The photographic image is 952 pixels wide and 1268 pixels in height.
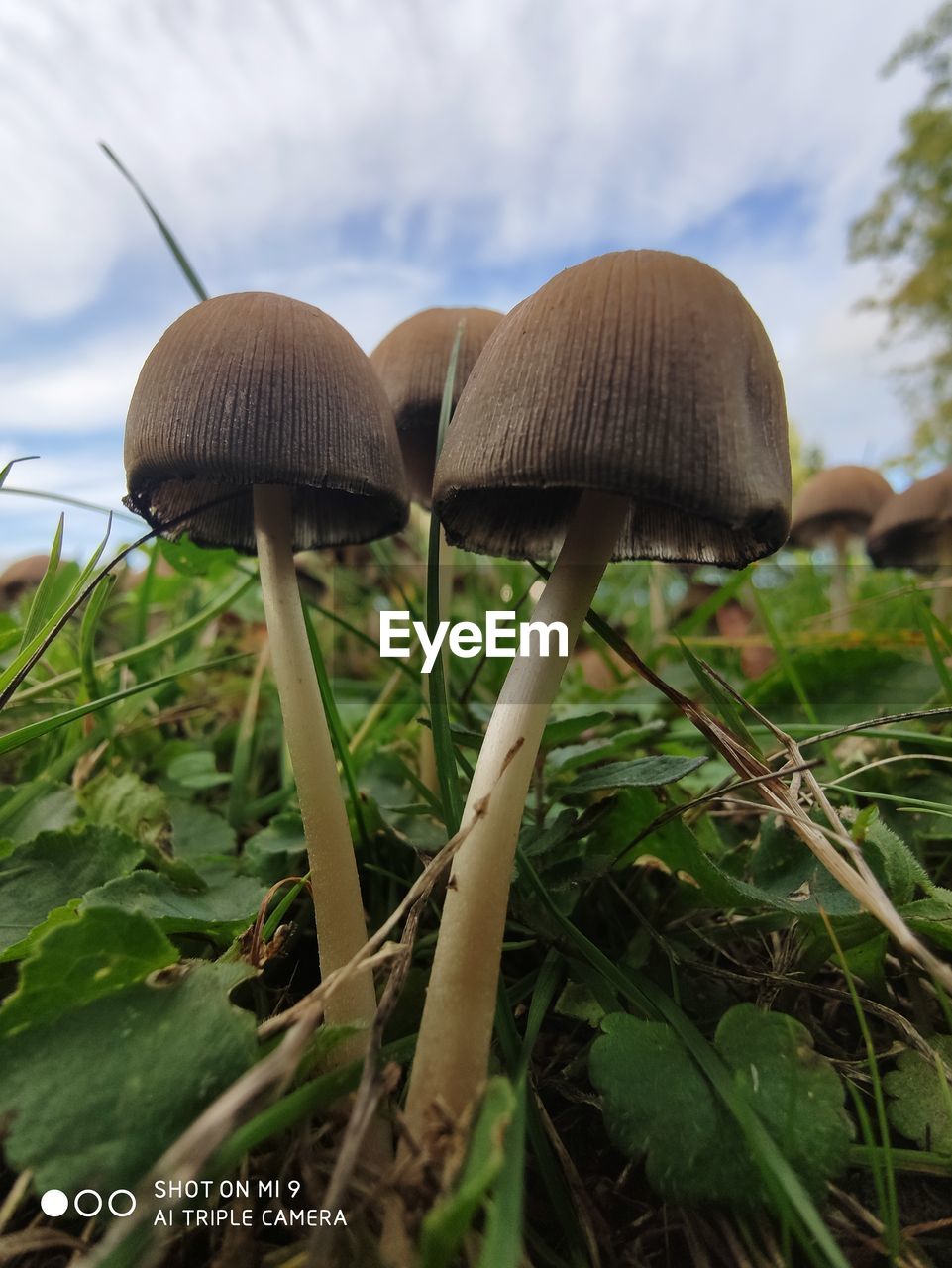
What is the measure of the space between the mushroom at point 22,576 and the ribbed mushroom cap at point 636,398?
3219 millimetres

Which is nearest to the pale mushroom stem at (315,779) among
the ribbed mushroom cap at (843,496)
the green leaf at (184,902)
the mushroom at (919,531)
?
the green leaf at (184,902)

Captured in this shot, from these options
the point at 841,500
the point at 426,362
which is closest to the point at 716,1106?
the point at 426,362

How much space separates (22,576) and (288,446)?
310 cm

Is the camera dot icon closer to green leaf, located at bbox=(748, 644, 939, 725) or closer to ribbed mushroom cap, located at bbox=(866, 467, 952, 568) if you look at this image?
green leaf, located at bbox=(748, 644, 939, 725)

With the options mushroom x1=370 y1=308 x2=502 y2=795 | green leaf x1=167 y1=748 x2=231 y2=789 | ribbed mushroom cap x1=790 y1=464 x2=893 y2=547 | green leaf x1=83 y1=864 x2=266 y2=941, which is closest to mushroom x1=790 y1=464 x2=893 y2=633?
ribbed mushroom cap x1=790 y1=464 x2=893 y2=547

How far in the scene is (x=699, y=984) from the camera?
1404mm

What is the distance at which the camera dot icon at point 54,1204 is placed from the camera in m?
0.95

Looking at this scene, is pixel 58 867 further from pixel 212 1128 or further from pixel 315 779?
pixel 212 1128

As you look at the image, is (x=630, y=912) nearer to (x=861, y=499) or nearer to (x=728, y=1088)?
(x=728, y=1088)

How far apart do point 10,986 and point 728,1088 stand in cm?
112

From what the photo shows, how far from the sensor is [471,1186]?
0.74 meters

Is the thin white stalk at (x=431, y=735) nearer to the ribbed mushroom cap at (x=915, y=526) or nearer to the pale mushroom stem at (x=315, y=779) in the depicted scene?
the pale mushroom stem at (x=315, y=779)

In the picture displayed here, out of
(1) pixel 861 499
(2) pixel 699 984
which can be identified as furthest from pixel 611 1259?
(1) pixel 861 499

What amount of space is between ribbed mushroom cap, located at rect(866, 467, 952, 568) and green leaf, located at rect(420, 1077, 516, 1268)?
388cm
